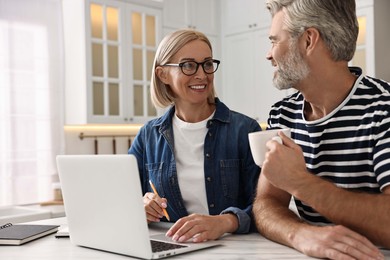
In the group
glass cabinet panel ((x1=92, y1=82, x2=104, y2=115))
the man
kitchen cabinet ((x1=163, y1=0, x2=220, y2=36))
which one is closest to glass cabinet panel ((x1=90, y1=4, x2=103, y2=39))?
glass cabinet panel ((x1=92, y1=82, x2=104, y2=115))

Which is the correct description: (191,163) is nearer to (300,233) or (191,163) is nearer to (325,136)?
(325,136)

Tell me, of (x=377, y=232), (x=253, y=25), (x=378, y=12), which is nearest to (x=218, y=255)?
(x=377, y=232)

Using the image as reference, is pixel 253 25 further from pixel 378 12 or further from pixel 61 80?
pixel 61 80

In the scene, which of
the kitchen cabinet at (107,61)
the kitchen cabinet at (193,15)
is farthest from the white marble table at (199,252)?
the kitchen cabinet at (193,15)

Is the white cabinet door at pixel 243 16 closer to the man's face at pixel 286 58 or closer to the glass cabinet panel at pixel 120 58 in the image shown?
the glass cabinet panel at pixel 120 58

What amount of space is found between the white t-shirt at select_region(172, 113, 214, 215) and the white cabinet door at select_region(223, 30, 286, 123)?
269 centimetres

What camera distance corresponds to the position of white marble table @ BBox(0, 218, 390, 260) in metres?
1.20

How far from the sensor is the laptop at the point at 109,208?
1.16 meters

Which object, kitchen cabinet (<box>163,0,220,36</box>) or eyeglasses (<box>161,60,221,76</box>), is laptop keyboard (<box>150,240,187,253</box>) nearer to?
eyeglasses (<box>161,60,221,76</box>)

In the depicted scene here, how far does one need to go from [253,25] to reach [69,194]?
11.6ft

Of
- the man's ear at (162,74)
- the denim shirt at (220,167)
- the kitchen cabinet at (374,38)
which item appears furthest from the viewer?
the kitchen cabinet at (374,38)

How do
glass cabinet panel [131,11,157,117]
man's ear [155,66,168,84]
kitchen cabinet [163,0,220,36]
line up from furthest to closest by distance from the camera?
kitchen cabinet [163,0,220,36] < glass cabinet panel [131,11,157,117] < man's ear [155,66,168,84]

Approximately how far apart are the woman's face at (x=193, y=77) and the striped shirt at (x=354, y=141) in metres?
0.40

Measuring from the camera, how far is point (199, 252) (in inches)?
49.0
